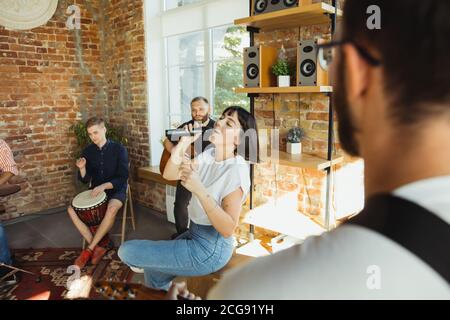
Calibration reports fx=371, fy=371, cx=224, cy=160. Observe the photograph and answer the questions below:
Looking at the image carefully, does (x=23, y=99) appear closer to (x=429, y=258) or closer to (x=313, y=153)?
(x=313, y=153)

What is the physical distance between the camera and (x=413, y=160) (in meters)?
0.48

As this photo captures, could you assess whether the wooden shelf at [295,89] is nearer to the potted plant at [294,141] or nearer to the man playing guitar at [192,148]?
the potted plant at [294,141]

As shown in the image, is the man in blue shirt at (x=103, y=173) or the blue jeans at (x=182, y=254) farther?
the man in blue shirt at (x=103, y=173)

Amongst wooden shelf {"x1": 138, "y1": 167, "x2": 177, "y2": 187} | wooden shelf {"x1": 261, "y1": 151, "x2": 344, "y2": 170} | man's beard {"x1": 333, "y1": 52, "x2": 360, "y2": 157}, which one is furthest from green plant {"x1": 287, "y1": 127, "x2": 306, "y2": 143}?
man's beard {"x1": 333, "y1": 52, "x2": 360, "y2": 157}

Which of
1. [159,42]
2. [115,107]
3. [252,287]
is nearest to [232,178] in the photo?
[252,287]

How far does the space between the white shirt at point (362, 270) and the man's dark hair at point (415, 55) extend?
0.10 metres

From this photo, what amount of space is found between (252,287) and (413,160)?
0.27 metres

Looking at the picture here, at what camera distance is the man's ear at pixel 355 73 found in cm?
51

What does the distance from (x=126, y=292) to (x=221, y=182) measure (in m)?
0.87

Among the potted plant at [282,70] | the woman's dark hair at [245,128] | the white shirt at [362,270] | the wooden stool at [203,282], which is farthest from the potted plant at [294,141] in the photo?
the white shirt at [362,270]

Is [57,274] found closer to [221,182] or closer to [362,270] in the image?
[221,182]

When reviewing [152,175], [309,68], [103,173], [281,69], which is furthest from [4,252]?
[309,68]

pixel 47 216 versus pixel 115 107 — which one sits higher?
pixel 115 107

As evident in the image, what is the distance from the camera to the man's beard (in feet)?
1.76
